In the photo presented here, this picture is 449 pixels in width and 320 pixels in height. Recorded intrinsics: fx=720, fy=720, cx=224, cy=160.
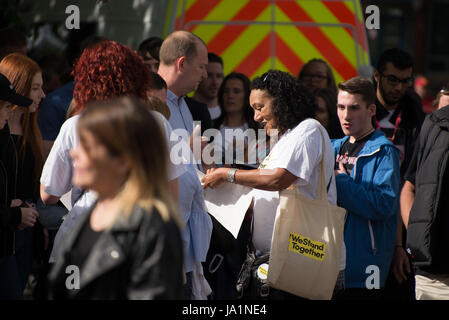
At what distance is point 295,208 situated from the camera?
3.70m

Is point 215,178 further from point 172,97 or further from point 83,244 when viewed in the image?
point 83,244

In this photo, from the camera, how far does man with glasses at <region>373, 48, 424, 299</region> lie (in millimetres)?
4906

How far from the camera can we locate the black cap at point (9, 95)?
3.70 meters

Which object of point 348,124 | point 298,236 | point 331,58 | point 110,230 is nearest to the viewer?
point 110,230

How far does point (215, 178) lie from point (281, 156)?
405 millimetres

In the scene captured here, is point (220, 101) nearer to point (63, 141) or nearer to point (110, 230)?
point (63, 141)

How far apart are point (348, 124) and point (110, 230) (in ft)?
7.83

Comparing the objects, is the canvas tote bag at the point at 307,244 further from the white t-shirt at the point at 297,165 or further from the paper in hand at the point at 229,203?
the paper in hand at the point at 229,203

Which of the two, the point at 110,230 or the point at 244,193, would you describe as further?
the point at 244,193

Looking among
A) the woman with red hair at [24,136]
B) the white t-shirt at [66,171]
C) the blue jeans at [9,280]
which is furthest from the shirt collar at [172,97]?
the blue jeans at [9,280]

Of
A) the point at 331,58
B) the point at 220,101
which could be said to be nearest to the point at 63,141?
the point at 220,101

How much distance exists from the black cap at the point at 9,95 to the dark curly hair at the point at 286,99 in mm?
1246

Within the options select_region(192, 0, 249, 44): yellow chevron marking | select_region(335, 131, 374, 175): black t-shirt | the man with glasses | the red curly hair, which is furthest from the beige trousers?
select_region(192, 0, 249, 44): yellow chevron marking

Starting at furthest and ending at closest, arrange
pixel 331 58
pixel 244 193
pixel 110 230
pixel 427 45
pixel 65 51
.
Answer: pixel 427 45 < pixel 65 51 < pixel 331 58 < pixel 244 193 < pixel 110 230
